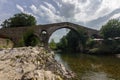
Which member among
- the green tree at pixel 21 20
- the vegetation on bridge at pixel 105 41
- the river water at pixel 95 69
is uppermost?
the green tree at pixel 21 20

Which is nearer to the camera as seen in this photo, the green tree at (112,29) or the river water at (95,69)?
the river water at (95,69)

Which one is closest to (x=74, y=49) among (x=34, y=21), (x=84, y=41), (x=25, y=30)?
(x=84, y=41)

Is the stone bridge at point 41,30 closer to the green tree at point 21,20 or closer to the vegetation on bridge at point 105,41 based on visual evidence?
the vegetation on bridge at point 105,41

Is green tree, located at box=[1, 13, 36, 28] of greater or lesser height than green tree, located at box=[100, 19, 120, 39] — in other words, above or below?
above

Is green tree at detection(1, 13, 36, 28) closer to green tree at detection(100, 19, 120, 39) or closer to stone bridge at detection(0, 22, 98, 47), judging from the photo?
stone bridge at detection(0, 22, 98, 47)

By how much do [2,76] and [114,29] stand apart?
Answer: 60.7 m

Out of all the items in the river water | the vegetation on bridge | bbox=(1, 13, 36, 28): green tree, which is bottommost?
the river water

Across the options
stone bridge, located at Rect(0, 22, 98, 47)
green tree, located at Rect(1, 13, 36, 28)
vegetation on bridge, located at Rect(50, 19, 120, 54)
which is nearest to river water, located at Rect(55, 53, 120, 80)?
vegetation on bridge, located at Rect(50, 19, 120, 54)

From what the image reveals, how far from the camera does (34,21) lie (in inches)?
3831

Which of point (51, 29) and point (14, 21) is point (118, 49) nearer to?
point (51, 29)

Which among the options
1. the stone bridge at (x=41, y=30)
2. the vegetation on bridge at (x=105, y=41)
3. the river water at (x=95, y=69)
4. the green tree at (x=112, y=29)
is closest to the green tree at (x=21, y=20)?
the stone bridge at (x=41, y=30)

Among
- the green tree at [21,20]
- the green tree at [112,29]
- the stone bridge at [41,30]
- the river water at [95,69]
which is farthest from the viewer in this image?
the green tree at [21,20]

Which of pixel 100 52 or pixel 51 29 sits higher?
pixel 51 29

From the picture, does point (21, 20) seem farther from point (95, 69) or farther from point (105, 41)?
point (95, 69)
